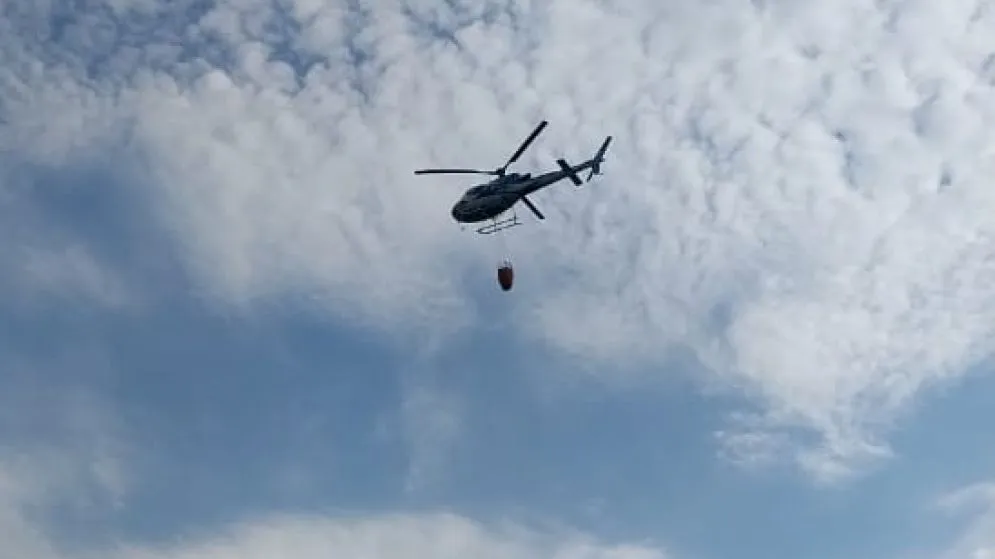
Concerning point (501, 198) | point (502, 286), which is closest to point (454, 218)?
point (501, 198)

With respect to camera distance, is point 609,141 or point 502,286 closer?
point 502,286

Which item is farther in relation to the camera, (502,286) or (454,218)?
(454,218)

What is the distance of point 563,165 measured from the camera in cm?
10106

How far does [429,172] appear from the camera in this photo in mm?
97688

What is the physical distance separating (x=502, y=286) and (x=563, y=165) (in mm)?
13919

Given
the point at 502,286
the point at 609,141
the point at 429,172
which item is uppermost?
the point at 609,141

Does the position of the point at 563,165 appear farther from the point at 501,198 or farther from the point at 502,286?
the point at 502,286

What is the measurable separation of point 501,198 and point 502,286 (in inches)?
403

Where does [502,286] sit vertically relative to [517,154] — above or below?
below

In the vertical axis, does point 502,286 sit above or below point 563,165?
below

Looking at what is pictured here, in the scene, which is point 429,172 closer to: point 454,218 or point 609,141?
point 454,218

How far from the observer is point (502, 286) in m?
94.1

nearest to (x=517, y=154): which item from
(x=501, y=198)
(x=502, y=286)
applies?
(x=501, y=198)

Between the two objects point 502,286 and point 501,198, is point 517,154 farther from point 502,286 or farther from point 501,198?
point 502,286
